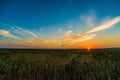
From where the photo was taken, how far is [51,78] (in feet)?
10.1

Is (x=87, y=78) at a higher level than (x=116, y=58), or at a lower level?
lower

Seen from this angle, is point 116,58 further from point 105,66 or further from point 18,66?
point 18,66

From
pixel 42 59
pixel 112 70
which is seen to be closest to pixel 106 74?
pixel 112 70

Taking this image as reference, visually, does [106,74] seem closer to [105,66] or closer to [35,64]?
→ [105,66]

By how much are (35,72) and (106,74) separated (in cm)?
127

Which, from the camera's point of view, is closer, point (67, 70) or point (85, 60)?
point (67, 70)

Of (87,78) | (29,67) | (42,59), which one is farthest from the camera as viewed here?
(42,59)

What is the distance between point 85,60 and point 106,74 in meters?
0.46

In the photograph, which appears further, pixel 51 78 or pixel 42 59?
pixel 42 59

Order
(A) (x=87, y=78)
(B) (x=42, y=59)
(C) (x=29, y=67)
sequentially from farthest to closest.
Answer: (B) (x=42, y=59)
(C) (x=29, y=67)
(A) (x=87, y=78)

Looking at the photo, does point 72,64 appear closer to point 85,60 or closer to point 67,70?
point 67,70

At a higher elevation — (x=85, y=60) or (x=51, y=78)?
(x=85, y=60)

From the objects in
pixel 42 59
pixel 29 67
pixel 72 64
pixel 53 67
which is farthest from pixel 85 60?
pixel 29 67

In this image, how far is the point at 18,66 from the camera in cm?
319
